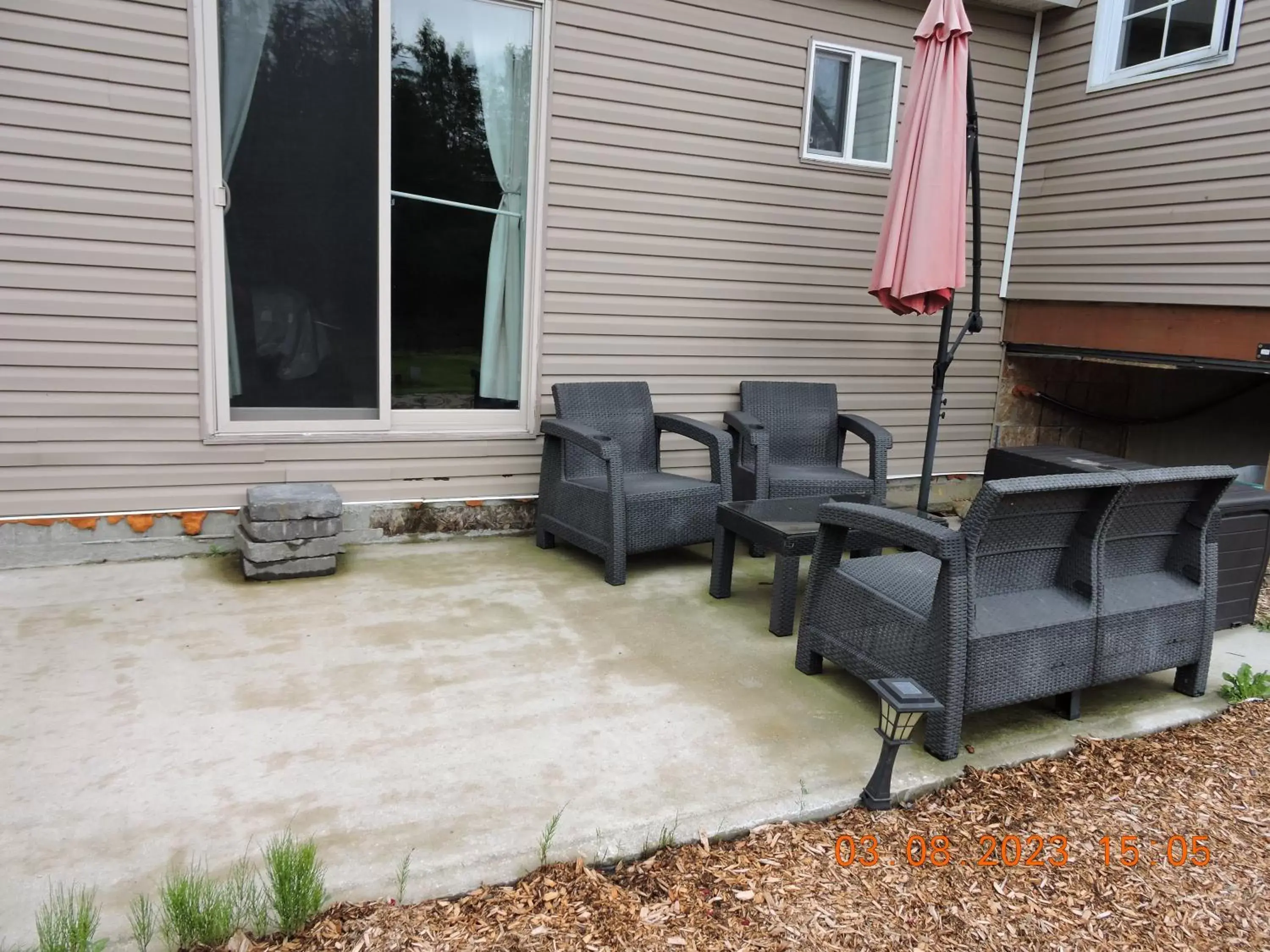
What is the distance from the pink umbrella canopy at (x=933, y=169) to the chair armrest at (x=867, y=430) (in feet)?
2.39

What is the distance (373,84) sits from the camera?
3.96 metres

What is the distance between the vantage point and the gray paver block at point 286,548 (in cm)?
354

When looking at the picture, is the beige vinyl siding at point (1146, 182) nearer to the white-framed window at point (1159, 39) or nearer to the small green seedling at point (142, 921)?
the white-framed window at point (1159, 39)

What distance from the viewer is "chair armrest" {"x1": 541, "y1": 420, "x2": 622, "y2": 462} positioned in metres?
3.70

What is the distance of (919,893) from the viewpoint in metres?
1.89

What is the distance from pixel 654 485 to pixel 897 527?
170 centimetres

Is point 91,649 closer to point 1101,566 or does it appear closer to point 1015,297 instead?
point 1101,566

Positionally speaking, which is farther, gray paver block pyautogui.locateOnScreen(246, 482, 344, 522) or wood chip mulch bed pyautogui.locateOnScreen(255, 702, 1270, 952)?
gray paver block pyautogui.locateOnScreen(246, 482, 344, 522)

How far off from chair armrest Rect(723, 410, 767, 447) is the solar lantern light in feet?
7.40

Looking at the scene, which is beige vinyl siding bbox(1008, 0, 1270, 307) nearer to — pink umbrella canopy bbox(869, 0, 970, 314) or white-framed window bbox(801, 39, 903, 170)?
white-framed window bbox(801, 39, 903, 170)

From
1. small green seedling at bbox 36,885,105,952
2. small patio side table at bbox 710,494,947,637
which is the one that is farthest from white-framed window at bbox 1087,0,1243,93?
small green seedling at bbox 36,885,105,952

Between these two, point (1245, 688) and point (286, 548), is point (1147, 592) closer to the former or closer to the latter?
point (1245, 688)

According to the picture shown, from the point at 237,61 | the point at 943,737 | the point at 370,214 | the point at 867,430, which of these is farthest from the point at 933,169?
the point at 237,61
